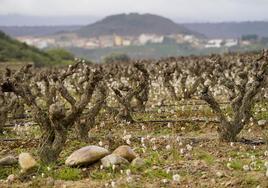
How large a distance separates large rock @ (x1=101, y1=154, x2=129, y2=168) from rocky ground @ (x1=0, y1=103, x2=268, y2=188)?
25 millimetres

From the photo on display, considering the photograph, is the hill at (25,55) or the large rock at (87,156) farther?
the hill at (25,55)

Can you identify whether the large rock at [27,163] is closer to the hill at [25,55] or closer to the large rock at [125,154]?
the large rock at [125,154]

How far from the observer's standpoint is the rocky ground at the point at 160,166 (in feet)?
47.0

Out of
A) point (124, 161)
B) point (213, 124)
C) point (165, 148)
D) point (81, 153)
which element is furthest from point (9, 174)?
point (213, 124)

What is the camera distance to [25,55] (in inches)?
5581

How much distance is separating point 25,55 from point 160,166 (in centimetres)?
12876

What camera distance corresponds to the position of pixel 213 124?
23922 millimetres

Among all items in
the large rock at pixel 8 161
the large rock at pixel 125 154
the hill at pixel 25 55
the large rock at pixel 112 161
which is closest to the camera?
the large rock at pixel 112 161

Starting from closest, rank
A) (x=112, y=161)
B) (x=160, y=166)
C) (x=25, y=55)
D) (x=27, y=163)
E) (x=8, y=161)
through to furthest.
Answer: (x=112, y=161) < (x=27, y=163) < (x=160, y=166) < (x=8, y=161) < (x=25, y=55)

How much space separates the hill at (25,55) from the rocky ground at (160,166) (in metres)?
108

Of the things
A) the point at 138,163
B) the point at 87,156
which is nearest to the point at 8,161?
the point at 87,156

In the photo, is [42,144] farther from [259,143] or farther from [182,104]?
[182,104]

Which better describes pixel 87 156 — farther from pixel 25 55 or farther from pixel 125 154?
pixel 25 55

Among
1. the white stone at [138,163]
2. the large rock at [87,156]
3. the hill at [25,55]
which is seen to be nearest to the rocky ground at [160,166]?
the white stone at [138,163]
